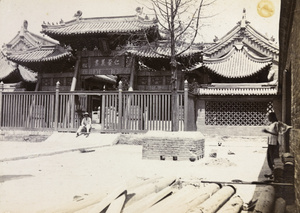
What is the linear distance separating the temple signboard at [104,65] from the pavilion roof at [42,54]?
109cm

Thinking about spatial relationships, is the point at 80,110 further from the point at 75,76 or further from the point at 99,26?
the point at 99,26

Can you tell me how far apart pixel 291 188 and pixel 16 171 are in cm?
499

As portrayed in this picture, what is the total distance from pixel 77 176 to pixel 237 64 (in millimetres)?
14242

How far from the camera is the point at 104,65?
1647 centimetres

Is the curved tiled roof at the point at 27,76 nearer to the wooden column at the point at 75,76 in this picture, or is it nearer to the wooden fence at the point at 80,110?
the wooden fence at the point at 80,110

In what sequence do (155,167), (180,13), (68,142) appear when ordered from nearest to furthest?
1. (155,167)
2. (180,13)
3. (68,142)

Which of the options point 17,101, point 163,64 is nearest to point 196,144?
point 163,64

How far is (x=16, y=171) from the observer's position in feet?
21.2

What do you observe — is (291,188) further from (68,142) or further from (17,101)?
(17,101)

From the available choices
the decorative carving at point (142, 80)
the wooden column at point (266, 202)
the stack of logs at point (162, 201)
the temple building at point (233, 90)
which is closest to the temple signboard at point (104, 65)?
the decorative carving at point (142, 80)

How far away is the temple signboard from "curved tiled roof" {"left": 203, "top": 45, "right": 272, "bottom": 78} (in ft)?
14.1

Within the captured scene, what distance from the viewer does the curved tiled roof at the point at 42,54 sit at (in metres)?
16.1

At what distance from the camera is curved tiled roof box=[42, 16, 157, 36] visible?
15391mm

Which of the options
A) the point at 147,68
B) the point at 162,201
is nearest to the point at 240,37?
the point at 147,68
